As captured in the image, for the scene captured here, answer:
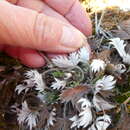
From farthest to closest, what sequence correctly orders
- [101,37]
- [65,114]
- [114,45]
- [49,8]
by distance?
[49,8] → [101,37] → [114,45] → [65,114]

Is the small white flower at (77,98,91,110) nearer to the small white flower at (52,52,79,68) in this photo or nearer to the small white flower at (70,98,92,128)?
the small white flower at (70,98,92,128)

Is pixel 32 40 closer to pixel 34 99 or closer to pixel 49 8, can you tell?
pixel 34 99

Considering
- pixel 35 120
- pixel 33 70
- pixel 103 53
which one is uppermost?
pixel 103 53

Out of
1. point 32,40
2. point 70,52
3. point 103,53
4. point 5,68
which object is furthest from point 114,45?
point 5,68

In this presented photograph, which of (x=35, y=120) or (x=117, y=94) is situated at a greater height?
(x=117, y=94)

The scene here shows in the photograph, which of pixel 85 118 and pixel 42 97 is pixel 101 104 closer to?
pixel 85 118

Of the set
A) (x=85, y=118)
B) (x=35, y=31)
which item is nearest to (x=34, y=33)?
(x=35, y=31)

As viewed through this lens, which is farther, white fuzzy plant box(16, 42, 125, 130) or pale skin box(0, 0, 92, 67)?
pale skin box(0, 0, 92, 67)

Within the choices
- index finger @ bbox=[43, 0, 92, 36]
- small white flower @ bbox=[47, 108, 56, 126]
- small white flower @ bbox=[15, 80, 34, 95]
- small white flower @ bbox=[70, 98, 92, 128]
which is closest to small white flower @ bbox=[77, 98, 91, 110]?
small white flower @ bbox=[70, 98, 92, 128]
